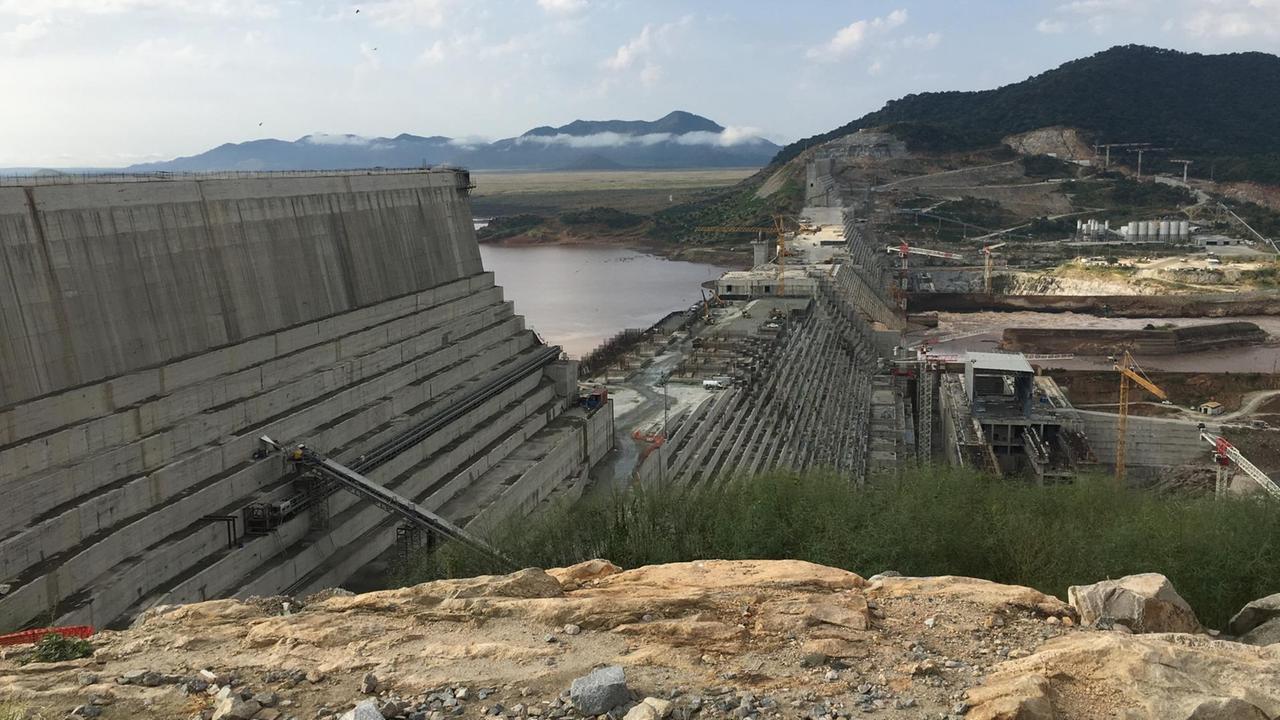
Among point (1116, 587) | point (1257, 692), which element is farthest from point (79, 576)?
point (1257, 692)

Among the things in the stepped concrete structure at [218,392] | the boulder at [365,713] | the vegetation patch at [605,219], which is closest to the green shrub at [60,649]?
the boulder at [365,713]

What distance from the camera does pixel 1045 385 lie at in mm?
66875

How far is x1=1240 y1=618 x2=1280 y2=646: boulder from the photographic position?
1384 cm

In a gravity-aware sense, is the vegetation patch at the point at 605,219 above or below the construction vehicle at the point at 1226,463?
above

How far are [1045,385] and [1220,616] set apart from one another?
173ft

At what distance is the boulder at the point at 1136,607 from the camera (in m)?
13.1

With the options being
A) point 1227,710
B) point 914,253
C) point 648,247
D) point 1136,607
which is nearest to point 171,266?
point 1136,607

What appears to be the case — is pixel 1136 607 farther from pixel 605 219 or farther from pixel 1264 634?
pixel 605 219

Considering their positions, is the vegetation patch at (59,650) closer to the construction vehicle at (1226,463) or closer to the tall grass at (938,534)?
the tall grass at (938,534)

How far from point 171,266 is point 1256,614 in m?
23.2

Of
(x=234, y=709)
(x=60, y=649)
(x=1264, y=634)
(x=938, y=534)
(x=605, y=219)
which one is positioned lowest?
(x=605, y=219)

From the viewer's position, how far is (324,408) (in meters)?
27.7

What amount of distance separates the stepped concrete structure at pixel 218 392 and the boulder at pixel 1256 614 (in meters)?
18.9

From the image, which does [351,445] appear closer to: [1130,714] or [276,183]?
[276,183]
